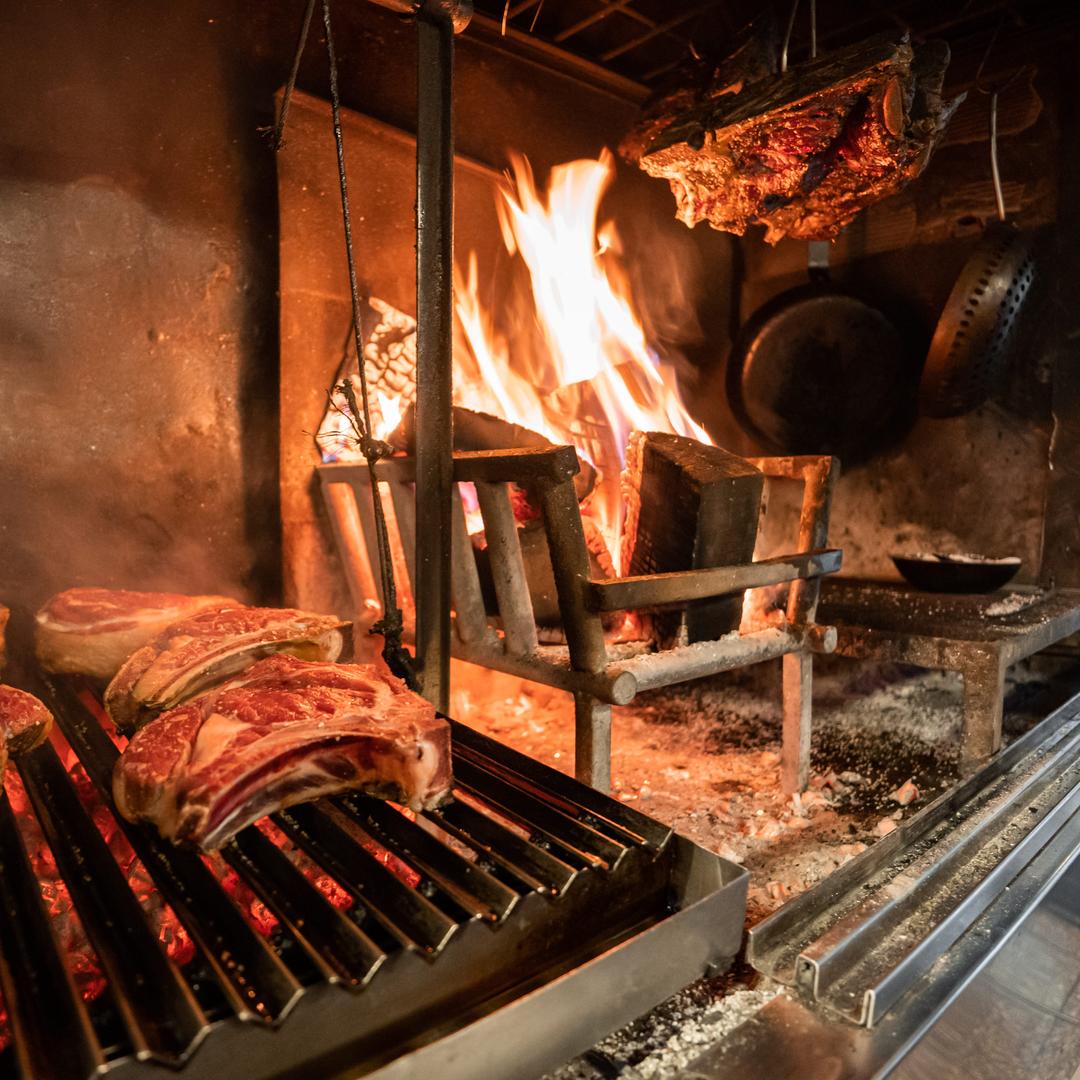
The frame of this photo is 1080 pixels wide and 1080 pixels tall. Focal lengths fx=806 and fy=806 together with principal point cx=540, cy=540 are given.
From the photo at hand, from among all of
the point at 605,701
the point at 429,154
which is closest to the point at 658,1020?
the point at 605,701

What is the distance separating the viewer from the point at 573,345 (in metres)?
4.80

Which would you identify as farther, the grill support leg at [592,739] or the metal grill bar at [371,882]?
the grill support leg at [592,739]

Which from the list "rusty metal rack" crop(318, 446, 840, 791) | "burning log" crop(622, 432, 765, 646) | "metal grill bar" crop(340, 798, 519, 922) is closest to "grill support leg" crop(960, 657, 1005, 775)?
"rusty metal rack" crop(318, 446, 840, 791)

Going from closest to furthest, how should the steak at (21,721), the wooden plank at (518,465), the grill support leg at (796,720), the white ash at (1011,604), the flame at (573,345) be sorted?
the steak at (21,721), the wooden plank at (518,465), the grill support leg at (796,720), the white ash at (1011,604), the flame at (573,345)

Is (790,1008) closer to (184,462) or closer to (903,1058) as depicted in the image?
(903,1058)

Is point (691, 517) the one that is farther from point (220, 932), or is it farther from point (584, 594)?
point (220, 932)

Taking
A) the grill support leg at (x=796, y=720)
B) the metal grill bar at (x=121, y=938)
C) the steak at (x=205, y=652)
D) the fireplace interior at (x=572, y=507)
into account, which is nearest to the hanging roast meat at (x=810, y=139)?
the fireplace interior at (x=572, y=507)

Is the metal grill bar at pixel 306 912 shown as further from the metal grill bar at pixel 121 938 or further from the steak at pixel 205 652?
the steak at pixel 205 652

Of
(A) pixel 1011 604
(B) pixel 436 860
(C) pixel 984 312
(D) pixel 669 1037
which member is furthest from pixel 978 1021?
(C) pixel 984 312

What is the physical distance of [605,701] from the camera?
2500 mm

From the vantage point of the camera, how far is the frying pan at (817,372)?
4.96 meters

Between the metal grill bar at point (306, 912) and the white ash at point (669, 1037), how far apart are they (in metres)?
0.43

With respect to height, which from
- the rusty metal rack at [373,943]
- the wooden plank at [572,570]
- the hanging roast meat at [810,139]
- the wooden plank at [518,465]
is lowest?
the rusty metal rack at [373,943]

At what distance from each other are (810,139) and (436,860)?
3.18 metres
